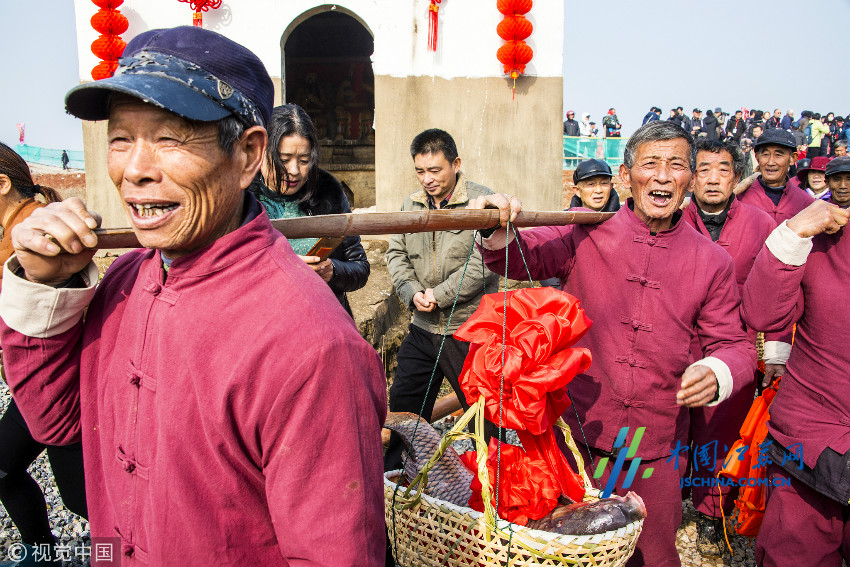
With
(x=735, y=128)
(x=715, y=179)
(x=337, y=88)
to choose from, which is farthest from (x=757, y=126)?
(x=715, y=179)

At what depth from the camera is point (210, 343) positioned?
1163mm

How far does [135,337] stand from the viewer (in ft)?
4.36

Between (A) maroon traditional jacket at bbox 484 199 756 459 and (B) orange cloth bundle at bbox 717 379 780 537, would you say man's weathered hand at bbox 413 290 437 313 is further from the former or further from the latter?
(B) orange cloth bundle at bbox 717 379 780 537

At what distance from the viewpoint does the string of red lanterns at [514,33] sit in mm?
7066

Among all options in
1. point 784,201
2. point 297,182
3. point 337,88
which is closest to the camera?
point 297,182

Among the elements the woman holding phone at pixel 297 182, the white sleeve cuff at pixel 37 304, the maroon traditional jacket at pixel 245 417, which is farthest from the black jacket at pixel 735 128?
the white sleeve cuff at pixel 37 304

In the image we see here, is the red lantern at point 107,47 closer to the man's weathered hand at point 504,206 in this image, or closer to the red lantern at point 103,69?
the red lantern at point 103,69

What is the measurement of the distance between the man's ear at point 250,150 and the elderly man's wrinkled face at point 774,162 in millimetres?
Result: 5211

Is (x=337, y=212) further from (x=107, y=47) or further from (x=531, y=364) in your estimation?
(x=107, y=47)

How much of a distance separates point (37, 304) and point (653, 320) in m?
2.24

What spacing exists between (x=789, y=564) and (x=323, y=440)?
2.64 m

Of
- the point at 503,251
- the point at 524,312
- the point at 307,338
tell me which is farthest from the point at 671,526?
the point at 307,338

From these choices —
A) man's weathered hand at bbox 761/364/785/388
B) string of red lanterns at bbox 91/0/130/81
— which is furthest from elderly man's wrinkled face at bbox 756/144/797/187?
string of red lanterns at bbox 91/0/130/81

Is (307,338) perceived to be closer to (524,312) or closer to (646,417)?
(524,312)
